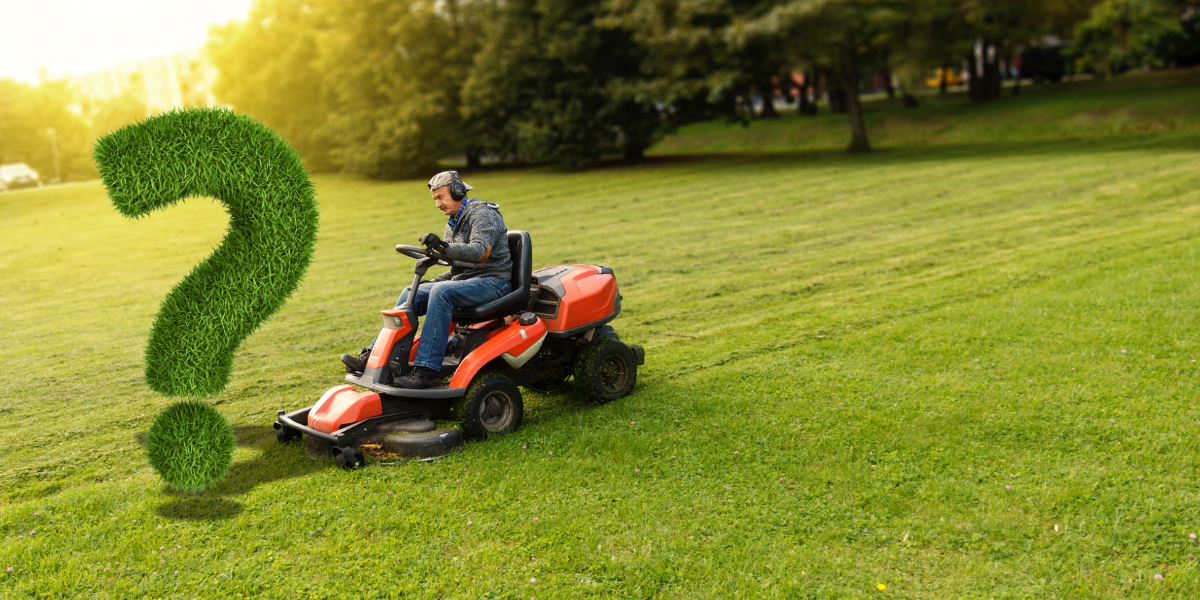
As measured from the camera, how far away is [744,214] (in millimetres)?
16547

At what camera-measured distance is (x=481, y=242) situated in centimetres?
591

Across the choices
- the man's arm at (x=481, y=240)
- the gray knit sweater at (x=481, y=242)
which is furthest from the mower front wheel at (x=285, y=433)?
the man's arm at (x=481, y=240)

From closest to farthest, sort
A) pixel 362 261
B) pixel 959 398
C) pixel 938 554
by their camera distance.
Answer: pixel 938 554 → pixel 959 398 → pixel 362 261

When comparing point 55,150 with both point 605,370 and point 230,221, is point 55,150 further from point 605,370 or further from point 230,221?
point 605,370

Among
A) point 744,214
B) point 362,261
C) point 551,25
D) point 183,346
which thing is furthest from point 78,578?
point 551,25

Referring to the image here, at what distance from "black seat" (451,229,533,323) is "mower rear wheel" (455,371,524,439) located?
1.30ft

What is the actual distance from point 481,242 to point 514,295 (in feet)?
1.38

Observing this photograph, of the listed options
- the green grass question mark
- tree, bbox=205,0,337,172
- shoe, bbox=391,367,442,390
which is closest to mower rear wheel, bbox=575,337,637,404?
shoe, bbox=391,367,442,390

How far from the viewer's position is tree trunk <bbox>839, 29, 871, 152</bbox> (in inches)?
1096

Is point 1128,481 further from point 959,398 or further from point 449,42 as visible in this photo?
point 449,42

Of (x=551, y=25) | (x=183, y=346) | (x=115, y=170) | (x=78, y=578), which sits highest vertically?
(x=551, y=25)

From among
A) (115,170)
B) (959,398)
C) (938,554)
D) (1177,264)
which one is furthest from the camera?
(1177,264)

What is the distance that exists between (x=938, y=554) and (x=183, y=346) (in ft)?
14.1

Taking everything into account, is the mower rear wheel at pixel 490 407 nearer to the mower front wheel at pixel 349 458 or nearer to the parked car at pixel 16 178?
the mower front wheel at pixel 349 458
